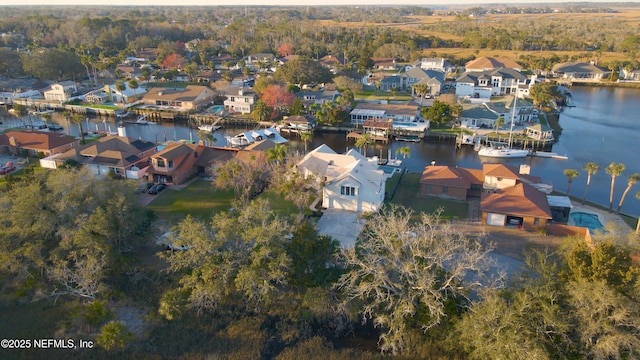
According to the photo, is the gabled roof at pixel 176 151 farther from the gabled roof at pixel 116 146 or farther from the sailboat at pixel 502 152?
the sailboat at pixel 502 152

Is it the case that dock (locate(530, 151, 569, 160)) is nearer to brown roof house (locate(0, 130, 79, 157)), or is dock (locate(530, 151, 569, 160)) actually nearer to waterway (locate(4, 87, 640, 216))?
waterway (locate(4, 87, 640, 216))

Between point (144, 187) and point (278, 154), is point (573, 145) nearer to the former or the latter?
point (278, 154)

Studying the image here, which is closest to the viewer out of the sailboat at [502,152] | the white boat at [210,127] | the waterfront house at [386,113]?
the sailboat at [502,152]

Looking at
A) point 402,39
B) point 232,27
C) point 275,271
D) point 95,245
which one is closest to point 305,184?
point 275,271

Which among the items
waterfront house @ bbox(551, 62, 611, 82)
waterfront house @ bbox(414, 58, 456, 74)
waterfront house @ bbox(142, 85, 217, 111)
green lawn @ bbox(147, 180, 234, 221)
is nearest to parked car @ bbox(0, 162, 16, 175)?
green lawn @ bbox(147, 180, 234, 221)

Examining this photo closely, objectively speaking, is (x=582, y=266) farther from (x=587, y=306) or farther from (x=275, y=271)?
(x=275, y=271)

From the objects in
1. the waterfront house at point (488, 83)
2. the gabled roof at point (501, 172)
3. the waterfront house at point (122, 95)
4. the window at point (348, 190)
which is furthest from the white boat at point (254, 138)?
the waterfront house at point (488, 83)
